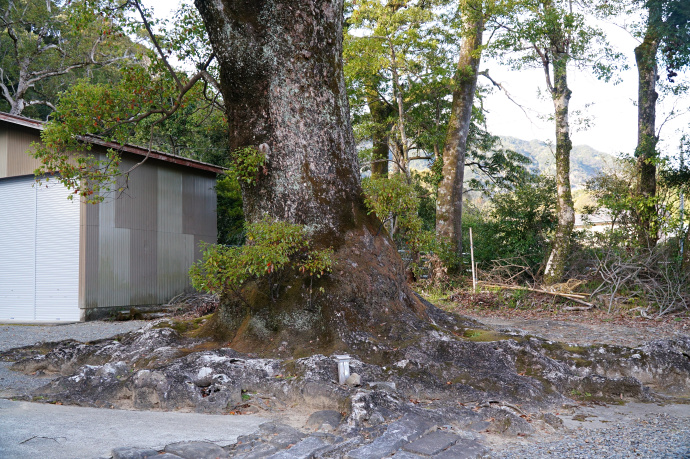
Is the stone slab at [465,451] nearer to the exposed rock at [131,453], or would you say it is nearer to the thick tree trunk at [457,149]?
the exposed rock at [131,453]

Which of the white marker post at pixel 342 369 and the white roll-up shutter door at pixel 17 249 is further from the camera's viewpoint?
the white roll-up shutter door at pixel 17 249

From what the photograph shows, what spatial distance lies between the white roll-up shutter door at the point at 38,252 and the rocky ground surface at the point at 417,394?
233 inches

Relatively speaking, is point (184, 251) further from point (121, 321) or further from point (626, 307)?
point (626, 307)

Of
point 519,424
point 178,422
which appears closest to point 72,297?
point 178,422

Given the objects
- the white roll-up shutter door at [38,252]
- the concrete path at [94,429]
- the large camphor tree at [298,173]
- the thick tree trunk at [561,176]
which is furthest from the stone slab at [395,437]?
the thick tree trunk at [561,176]

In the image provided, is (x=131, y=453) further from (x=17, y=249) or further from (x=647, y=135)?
(x=647, y=135)

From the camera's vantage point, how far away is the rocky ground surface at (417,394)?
3.52 metres

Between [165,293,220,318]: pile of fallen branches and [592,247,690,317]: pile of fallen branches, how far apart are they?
8550 mm

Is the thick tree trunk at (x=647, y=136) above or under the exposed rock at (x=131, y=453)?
above

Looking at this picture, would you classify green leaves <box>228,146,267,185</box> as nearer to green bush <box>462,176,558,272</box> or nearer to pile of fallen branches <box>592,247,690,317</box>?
pile of fallen branches <box>592,247,690,317</box>

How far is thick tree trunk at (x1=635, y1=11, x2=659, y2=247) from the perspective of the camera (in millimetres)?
12836

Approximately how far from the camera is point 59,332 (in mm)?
9797

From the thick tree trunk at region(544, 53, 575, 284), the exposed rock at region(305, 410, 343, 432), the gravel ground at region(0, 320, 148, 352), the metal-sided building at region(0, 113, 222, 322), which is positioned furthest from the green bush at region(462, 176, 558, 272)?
the exposed rock at region(305, 410, 343, 432)

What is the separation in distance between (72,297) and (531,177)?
14.5 meters
